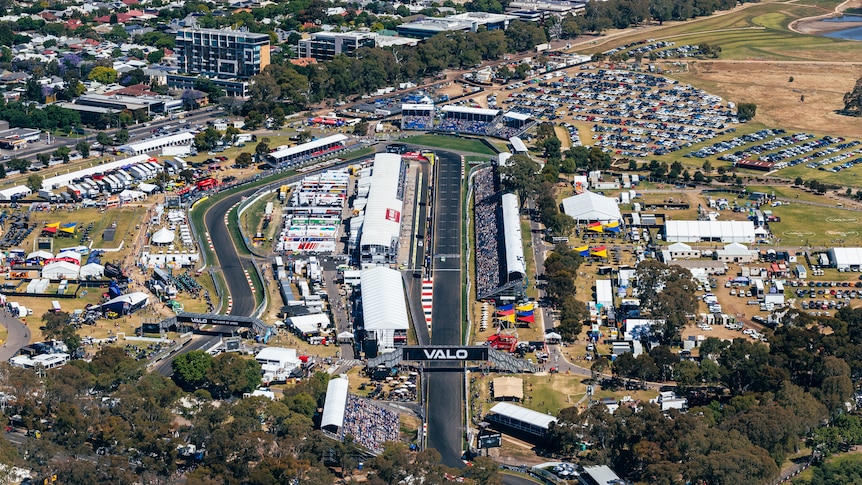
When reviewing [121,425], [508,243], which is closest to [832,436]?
[508,243]

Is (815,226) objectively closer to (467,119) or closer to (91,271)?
(467,119)

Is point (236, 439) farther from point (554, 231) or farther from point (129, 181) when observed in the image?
point (129, 181)

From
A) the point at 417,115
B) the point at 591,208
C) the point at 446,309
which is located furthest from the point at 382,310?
the point at 417,115

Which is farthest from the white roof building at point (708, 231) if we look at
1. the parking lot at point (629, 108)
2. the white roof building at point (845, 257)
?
the parking lot at point (629, 108)

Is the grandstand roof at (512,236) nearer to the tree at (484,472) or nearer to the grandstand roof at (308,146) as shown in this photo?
the grandstand roof at (308,146)

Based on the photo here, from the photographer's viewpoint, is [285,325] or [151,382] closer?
[151,382]

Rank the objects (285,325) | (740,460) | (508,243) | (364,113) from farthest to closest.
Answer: (364,113) < (508,243) < (285,325) < (740,460)
